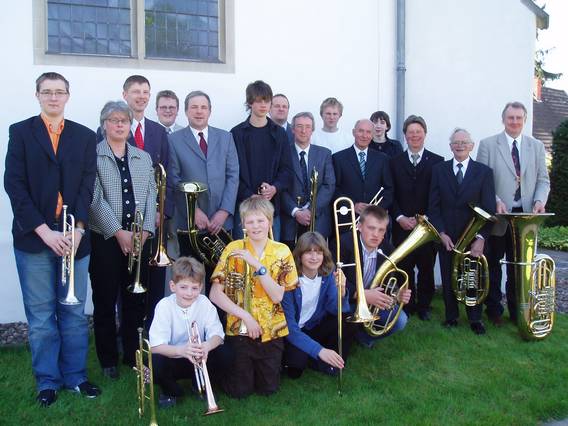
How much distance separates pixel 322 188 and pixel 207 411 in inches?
96.0

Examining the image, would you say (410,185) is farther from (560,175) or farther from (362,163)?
(560,175)

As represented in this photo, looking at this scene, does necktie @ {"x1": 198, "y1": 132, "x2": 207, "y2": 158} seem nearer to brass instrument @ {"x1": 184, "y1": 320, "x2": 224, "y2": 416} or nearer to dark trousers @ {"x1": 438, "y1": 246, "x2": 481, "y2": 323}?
brass instrument @ {"x1": 184, "y1": 320, "x2": 224, "y2": 416}

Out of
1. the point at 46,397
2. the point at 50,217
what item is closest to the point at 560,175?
the point at 50,217

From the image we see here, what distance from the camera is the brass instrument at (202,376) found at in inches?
137

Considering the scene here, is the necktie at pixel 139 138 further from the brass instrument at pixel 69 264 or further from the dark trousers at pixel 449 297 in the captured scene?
the dark trousers at pixel 449 297

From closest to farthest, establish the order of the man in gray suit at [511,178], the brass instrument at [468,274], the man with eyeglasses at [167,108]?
the brass instrument at [468,274], the man with eyeglasses at [167,108], the man in gray suit at [511,178]

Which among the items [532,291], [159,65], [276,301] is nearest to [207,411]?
[276,301]

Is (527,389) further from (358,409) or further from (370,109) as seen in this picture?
(370,109)

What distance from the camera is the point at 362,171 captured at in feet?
18.0

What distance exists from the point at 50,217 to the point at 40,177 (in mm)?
244

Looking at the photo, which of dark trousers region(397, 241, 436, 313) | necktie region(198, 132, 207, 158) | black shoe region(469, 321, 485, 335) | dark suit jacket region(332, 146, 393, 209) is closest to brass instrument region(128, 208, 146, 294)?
necktie region(198, 132, 207, 158)

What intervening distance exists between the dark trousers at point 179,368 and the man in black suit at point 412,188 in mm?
2369

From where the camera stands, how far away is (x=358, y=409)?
12.2 feet

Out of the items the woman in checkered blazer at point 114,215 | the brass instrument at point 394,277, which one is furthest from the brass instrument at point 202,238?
the brass instrument at point 394,277
